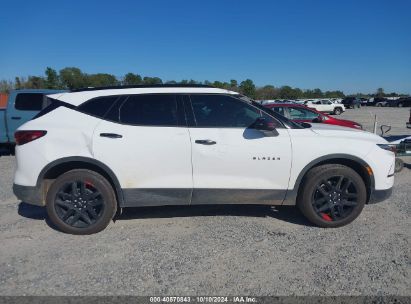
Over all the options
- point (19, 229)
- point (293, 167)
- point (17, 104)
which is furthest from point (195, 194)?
point (17, 104)

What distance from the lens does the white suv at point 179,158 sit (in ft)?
12.7

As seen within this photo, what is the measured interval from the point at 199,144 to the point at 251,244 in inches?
51.8

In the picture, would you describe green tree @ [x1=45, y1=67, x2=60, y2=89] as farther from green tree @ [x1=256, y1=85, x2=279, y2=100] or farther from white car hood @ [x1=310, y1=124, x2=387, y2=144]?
white car hood @ [x1=310, y1=124, x2=387, y2=144]

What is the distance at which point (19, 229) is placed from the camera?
4.24 meters

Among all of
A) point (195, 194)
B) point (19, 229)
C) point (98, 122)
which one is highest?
point (98, 122)

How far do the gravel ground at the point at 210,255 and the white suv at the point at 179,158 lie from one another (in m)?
0.37

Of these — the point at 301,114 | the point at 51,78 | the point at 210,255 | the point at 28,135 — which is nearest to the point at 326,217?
the point at 210,255

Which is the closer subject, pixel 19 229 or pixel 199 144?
pixel 199 144

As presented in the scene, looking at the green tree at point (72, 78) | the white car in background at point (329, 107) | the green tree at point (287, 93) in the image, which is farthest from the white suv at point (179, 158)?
the green tree at point (287, 93)

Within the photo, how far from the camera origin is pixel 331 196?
407 centimetres

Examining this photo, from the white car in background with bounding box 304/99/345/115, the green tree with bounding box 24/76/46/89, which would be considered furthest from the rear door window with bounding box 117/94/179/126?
the green tree with bounding box 24/76/46/89

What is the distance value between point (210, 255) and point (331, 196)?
5.66 ft

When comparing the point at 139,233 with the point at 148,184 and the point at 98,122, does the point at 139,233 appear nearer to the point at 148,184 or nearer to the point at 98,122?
the point at 148,184

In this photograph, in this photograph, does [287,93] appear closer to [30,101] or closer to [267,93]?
[267,93]
